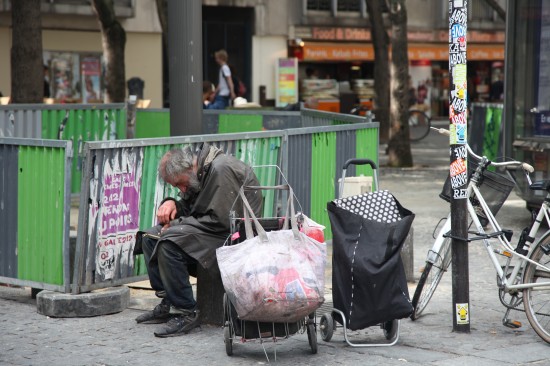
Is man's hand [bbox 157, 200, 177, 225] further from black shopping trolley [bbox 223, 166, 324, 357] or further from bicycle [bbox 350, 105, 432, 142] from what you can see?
bicycle [bbox 350, 105, 432, 142]

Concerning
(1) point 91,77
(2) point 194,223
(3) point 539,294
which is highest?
(1) point 91,77

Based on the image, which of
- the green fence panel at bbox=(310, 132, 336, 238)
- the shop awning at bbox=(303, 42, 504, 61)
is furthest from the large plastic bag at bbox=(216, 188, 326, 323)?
the shop awning at bbox=(303, 42, 504, 61)

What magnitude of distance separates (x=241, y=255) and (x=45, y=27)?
996 inches

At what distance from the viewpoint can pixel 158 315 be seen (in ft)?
23.6

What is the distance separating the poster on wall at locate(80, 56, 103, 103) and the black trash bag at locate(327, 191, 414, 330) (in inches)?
997

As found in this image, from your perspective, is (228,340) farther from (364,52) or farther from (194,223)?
(364,52)

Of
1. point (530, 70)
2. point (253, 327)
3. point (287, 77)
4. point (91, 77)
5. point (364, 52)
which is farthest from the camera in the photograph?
point (364, 52)

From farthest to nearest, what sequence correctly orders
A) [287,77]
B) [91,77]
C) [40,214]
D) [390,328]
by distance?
[287,77] < [91,77] < [40,214] < [390,328]

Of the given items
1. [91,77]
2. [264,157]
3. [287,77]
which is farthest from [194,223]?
[287,77]

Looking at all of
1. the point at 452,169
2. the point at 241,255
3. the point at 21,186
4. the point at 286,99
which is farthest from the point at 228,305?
the point at 286,99

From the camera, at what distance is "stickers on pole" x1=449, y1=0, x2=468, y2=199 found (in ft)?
22.0

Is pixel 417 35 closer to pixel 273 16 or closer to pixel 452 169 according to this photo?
pixel 273 16

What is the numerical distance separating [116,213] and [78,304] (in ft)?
2.29

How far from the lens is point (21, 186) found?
25.1 feet
